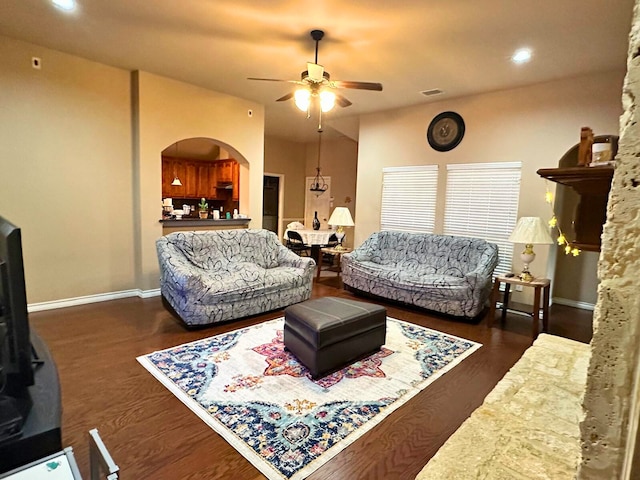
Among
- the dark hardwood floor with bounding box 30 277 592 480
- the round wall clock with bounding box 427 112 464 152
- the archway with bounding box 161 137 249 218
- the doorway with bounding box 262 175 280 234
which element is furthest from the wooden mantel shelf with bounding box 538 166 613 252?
the doorway with bounding box 262 175 280 234

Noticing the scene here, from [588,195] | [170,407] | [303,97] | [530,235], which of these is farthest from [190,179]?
[588,195]

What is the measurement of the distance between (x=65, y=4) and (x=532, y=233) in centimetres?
496

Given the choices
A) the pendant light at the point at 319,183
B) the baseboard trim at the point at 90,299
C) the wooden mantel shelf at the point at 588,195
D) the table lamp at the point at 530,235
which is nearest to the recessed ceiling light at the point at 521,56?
the table lamp at the point at 530,235

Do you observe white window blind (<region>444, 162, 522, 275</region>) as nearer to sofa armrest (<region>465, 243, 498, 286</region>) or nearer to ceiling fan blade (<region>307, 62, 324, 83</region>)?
sofa armrest (<region>465, 243, 498, 286</region>)

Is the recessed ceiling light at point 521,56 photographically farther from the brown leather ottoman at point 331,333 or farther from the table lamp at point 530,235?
the brown leather ottoman at point 331,333

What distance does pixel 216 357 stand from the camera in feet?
10.00

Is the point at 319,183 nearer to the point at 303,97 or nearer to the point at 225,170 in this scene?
the point at 225,170

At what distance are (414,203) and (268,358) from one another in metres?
3.76

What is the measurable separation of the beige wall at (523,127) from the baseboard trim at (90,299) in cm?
433

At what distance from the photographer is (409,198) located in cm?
584

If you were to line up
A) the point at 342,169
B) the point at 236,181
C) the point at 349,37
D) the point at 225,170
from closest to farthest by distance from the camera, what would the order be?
the point at 349,37 → the point at 236,181 → the point at 225,170 → the point at 342,169

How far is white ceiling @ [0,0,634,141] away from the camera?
9.38 ft

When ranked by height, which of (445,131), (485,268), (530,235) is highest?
(445,131)

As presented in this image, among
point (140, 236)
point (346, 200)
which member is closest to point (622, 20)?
point (140, 236)
